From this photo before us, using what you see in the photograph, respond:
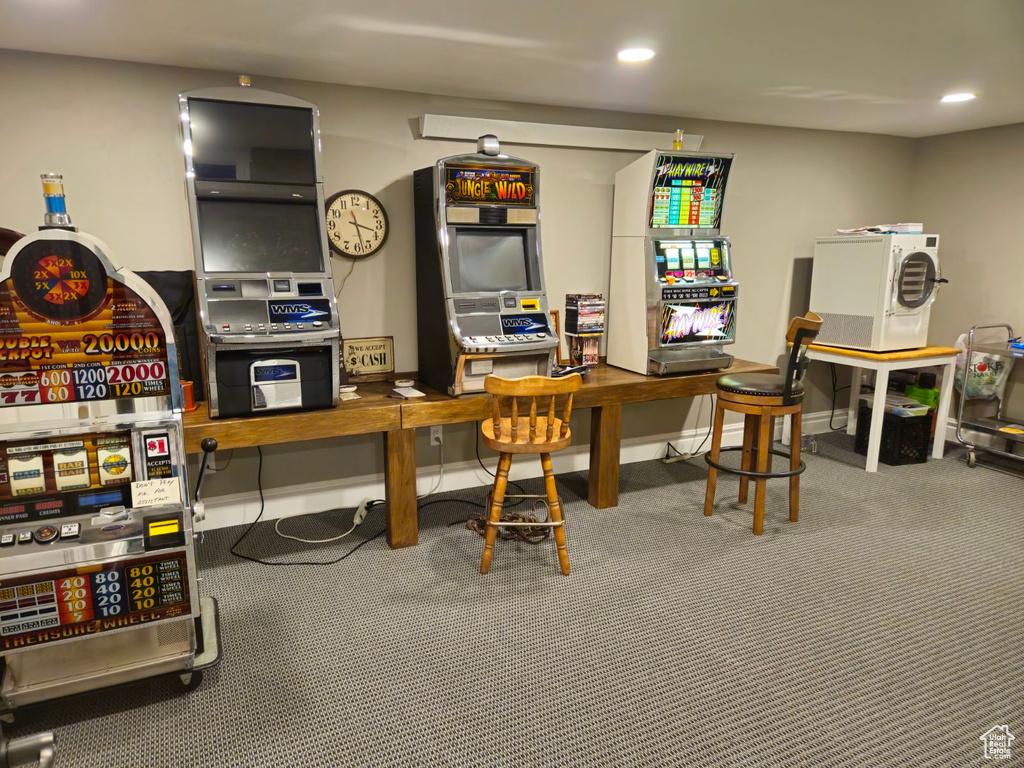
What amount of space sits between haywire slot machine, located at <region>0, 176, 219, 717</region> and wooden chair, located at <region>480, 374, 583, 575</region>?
4.15 ft

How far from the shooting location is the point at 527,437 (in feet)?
9.84

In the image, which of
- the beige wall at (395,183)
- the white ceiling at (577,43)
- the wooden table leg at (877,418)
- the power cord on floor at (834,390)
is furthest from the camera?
the power cord on floor at (834,390)

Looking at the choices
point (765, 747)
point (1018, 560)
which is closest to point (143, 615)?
point (765, 747)

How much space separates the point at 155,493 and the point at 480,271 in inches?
78.7

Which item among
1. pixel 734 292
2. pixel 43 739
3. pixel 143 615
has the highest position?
pixel 734 292

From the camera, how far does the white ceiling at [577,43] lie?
2.36 metres

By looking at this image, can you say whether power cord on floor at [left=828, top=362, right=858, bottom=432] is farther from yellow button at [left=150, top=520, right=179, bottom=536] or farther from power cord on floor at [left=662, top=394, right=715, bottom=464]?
yellow button at [left=150, top=520, right=179, bottom=536]

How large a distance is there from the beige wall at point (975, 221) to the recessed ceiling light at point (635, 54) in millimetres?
3453

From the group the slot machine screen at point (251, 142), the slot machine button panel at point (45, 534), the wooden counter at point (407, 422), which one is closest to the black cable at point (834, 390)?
the wooden counter at point (407, 422)

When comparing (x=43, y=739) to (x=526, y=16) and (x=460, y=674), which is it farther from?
(x=526, y=16)

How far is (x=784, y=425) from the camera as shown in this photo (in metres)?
5.14

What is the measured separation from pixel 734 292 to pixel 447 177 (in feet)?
6.22

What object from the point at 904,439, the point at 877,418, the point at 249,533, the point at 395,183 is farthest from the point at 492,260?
the point at 904,439

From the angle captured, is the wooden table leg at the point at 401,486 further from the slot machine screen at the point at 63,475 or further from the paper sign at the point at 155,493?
the slot machine screen at the point at 63,475
